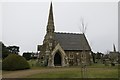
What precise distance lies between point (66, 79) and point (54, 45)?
34.3m

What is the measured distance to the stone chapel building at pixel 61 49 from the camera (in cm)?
5909

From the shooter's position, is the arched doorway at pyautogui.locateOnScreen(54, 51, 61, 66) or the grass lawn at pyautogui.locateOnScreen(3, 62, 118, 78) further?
the arched doorway at pyautogui.locateOnScreen(54, 51, 61, 66)

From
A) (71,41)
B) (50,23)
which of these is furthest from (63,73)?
(50,23)

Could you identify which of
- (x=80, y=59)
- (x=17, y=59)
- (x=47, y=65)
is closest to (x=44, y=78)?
(x=17, y=59)

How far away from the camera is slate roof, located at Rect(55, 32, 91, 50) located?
61.8m

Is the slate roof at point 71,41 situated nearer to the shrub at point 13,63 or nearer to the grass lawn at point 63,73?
the shrub at point 13,63

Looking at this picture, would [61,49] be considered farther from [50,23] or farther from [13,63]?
[13,63]

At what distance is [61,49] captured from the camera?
59125 mm

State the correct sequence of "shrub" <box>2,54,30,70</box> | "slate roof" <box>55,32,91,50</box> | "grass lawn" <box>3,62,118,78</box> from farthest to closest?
"slate roof" <box>55,32,91,50</box> → "shrub" <box>2,54,30,70</box> → "grass lawn" <box>3,62,118,78</box>

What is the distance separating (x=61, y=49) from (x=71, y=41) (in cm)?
549

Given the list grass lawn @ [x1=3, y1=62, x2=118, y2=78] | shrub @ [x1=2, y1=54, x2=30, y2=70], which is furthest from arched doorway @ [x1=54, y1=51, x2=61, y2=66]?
grass lawn @ [x1=3, y1=62, x2=118, y2=78]

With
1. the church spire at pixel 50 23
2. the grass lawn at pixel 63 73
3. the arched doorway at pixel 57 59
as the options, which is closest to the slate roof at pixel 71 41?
the arched doorway at pixel 57 59

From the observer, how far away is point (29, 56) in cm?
8131

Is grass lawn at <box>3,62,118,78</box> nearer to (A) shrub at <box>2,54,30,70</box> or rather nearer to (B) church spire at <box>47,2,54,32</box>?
(A) shrub at <box>2,54,30,70</box>
